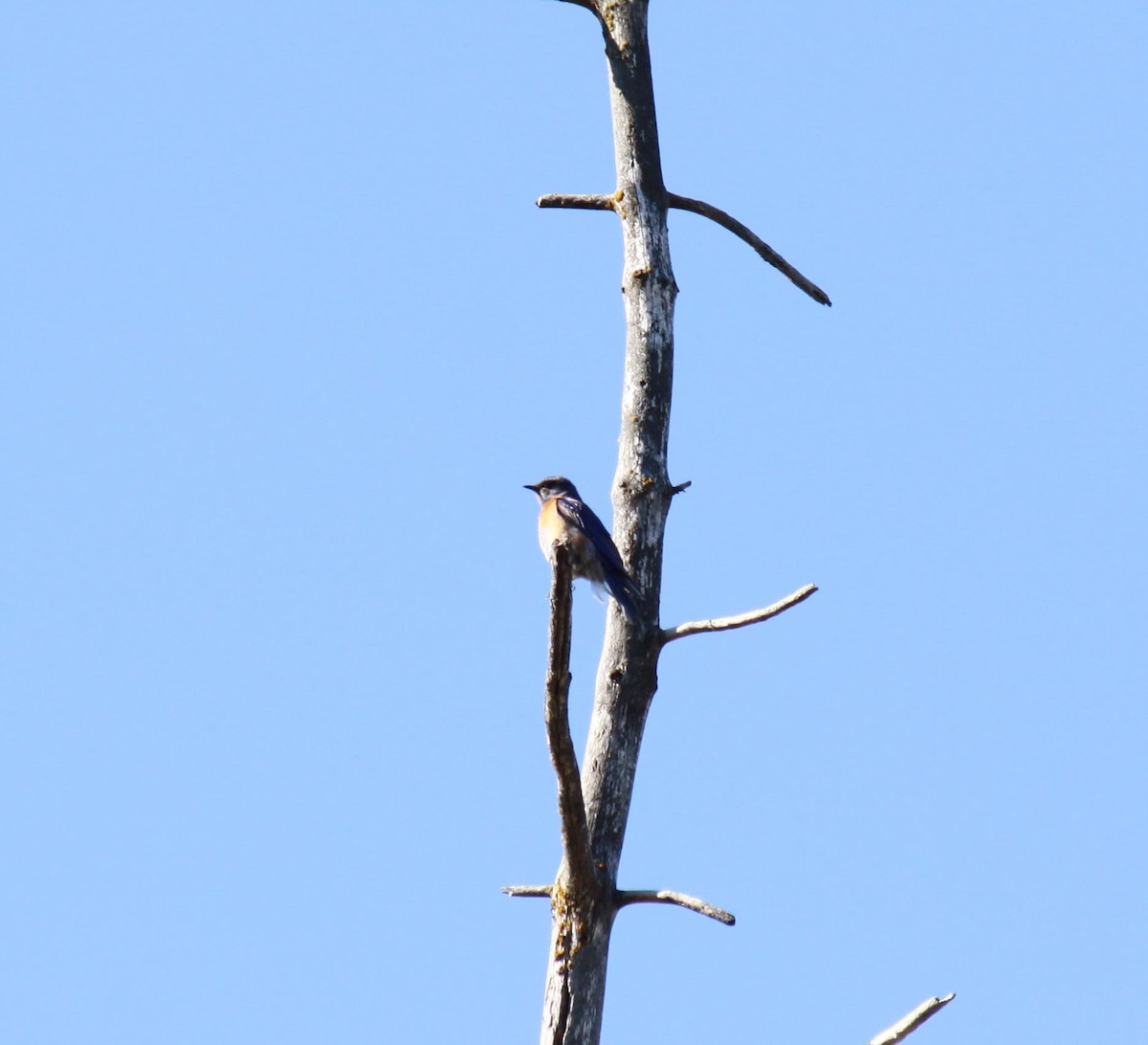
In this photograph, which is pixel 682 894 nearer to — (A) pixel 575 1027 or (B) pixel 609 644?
(A) pixel 575 1027

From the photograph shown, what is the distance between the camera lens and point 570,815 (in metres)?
6.01

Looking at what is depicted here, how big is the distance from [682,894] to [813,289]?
10.4 feet

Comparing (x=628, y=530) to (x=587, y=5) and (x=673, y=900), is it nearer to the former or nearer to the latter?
(x=673, y=900)

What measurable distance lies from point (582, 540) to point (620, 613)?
1.34 meters

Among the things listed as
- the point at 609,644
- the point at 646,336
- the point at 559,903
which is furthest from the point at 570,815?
the point at 646,336

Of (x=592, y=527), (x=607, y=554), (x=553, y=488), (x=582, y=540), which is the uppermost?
(x=553, y=488)

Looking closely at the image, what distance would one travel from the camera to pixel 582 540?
796 centimetres

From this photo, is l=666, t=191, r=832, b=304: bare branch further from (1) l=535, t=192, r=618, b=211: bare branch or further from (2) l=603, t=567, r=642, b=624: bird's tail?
(2) l=603, t=567, r=642, b=624: bird's tail

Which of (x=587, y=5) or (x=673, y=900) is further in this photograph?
(x=587, y=5)

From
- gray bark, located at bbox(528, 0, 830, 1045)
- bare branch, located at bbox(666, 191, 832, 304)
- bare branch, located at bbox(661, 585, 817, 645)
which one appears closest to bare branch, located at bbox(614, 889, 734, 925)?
gray bark, located at bbox(528, 0, 830, 1045)

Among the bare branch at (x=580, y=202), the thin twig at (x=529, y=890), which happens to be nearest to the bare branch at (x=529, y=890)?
the thin twig at (x=529, y=890)

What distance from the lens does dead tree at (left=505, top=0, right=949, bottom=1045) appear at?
6.00 metres

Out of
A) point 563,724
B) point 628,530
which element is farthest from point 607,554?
point 563,724

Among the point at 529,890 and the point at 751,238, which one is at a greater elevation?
the point at 751,238
